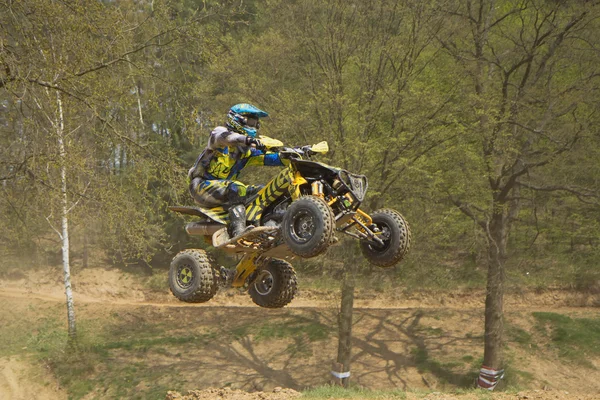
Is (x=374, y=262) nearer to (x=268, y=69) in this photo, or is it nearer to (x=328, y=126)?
(x=328, y=126)

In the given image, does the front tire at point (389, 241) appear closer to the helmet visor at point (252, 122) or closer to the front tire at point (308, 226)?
the front tire at point (308, 226)

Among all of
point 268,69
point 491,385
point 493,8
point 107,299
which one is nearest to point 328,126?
point 268,69

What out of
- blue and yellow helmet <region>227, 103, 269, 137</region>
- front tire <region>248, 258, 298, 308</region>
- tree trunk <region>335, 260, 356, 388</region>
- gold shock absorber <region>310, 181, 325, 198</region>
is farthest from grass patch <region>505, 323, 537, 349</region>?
blue and yellow helmet <region>227, 103, 269, 137</region>

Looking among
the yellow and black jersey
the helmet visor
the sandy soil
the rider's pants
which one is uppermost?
the helmet visor

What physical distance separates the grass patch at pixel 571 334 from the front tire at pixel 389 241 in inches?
735

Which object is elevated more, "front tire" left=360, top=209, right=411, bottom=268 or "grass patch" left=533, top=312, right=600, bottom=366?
"front tire" left=360, top=209, right=411, bottom=268

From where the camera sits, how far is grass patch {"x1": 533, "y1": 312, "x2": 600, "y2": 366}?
21894 millimetres

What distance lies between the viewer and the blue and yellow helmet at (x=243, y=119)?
6855mm

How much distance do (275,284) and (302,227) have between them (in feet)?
7.13

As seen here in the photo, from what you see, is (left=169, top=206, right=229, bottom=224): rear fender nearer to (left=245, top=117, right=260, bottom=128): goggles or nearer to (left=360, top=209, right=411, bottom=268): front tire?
(left=245, top=117, right=260, bottom=128): goggles

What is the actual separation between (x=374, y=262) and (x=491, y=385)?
50.8 feet

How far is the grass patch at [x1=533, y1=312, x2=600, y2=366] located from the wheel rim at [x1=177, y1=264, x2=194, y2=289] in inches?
778

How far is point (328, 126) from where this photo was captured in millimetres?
19453

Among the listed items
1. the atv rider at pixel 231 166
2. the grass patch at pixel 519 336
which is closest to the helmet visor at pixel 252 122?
the atv rider at pixel 231 166
